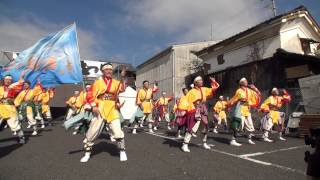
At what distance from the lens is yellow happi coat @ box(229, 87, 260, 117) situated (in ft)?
31.6

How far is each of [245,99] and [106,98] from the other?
4801mm

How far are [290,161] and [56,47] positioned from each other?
12128 mm

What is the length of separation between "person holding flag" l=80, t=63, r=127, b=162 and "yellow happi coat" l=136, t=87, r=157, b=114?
19.7ft

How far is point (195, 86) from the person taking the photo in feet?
28.0

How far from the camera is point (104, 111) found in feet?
22.2

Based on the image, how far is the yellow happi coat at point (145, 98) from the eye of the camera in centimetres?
1297

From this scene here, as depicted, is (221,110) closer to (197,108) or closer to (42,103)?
(197,108)

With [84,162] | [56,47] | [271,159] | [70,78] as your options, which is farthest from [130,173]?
[56,47]

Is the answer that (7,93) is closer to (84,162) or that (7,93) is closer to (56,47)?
(84,162)

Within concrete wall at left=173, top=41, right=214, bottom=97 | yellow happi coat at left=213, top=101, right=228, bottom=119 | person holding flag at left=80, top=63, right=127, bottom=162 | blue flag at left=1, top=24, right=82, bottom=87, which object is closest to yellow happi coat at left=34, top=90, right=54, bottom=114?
blue flag at left=1, top=24, right=82, bottom=87

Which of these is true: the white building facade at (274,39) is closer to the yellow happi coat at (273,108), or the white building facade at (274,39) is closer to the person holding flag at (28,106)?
the yellow happi coat at (273,108)

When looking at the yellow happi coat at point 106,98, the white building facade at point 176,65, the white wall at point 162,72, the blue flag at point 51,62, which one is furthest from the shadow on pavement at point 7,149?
→ the white wall at point 162,72

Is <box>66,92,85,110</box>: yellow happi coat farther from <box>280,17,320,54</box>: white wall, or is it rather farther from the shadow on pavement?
<box>280,17,320,54</box>: white wall

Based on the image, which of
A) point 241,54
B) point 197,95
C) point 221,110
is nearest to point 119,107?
point 197,95
